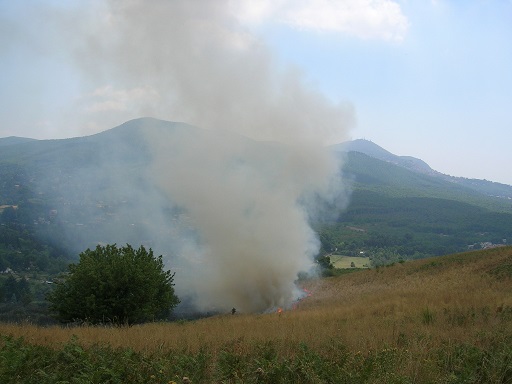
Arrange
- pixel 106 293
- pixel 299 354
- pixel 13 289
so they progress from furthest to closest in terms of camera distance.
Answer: pixel 13 289 < pixel 106 293 < pixel 299 354

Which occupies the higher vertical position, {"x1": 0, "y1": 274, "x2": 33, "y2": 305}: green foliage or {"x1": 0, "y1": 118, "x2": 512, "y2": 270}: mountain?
{"x1": 0, "y1": 118, "x2": 512, "y2": 270}: mountain

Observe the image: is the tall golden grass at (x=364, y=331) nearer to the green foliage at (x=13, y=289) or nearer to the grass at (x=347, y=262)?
the grass at (x=347, y=262)

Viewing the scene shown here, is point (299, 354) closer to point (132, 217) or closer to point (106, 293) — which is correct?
point (106, 293)

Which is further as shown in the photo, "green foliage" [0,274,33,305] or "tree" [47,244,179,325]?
"green foliage" [0,274,33,305]

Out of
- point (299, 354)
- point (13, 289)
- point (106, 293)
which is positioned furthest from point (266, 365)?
point (13, 289)

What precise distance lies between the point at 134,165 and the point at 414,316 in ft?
438

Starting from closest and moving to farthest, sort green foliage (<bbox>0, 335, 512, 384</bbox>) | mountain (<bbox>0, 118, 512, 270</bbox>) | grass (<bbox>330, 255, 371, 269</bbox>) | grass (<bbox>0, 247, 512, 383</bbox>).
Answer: green foliage (<bbox>0, 335, 512, 384</bbox>) → grass (<bbox>0, 247, 512, 383</bbox>) → grass (<bbox>330, 255, 371, 269</bbox>) → mountain (<bbox>0, 118, 512, 270</bbox>)

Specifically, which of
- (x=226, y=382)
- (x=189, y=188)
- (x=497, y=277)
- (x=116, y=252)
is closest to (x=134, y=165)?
(x=189, y=188)

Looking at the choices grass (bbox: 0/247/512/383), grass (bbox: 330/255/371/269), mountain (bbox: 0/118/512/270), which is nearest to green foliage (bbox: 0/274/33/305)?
mountain (bbox: 0/118/512/270)

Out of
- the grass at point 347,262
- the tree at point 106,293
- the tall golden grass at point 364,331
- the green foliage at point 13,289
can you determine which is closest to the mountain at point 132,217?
the grass at point 347,262

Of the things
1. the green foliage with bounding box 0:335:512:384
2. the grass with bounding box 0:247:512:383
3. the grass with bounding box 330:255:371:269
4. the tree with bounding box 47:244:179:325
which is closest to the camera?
the green foliage with bounding box 0:335:512:384

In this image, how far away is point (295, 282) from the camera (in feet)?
115

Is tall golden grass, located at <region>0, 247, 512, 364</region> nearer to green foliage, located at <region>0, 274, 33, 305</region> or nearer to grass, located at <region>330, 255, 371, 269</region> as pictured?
grass, located at <region>330, 255, 371, 269</region>

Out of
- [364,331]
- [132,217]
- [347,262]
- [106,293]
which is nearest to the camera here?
[364,331]
